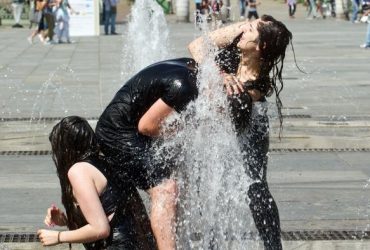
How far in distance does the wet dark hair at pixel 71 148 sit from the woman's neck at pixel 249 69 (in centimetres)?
89

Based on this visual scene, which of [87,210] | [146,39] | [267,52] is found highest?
[267,52]

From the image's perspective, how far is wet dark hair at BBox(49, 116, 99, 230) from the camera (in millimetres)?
4316

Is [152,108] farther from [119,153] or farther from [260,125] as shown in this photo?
[260,125]

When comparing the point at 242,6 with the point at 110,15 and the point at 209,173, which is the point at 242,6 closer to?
the point at 110,15

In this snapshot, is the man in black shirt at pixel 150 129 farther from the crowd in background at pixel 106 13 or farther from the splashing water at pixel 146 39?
the crowd in background at pixel 106 13

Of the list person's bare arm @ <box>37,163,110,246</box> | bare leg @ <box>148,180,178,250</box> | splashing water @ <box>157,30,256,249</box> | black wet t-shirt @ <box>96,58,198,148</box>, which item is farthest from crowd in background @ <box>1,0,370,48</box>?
person's bare arm @ <box>37,163,110,246</box>

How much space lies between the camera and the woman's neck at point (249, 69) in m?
4.78

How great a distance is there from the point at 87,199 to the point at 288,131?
7.11 metres

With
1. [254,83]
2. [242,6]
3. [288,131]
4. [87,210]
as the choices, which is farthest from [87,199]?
[242,6]

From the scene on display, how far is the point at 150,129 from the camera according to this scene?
15.2 feet

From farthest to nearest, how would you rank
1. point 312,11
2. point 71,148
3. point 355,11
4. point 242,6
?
point 312,11, point 242,6, point 355,11, point 71,148

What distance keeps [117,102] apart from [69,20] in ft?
84.0

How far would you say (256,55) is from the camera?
15.5 ft

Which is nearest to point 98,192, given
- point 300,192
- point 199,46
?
point 199,46
